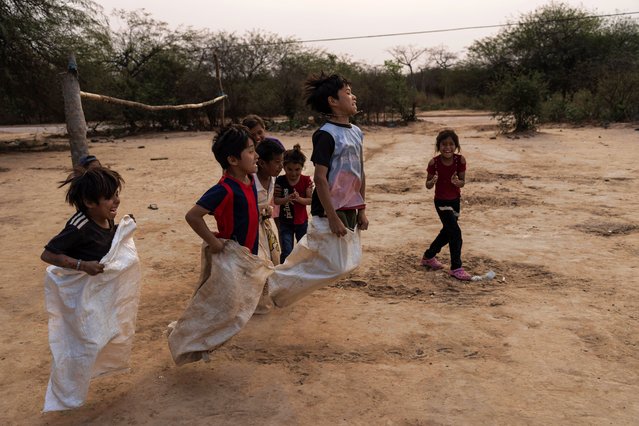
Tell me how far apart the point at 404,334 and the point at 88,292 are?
1875 millimetres

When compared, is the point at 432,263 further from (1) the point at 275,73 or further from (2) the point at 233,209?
(1) the point at 275,73

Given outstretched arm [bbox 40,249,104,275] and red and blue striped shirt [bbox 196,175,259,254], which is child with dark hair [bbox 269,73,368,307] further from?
outstretched arm [bbox 40,249,104,275]

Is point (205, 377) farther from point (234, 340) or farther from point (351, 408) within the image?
point (351, 408)

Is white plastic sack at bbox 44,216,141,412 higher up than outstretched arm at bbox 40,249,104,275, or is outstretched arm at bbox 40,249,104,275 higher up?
outstretched arm at bbox 40,249,104,275

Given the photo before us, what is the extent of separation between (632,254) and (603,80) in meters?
15.0

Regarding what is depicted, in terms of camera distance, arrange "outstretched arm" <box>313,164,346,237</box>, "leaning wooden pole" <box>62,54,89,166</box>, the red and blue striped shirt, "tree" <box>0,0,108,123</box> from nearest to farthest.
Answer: the red and blue striped shirt → "outstretched arm" <box>313,164,346,237</box> → "leaning wooden pole" <box>62,54,89,166</box> → "tree" <box>0,0,108,123</box>

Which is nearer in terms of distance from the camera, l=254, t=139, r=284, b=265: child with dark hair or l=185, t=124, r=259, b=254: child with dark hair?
l=185, t=124, r=259, b=254: child with dark hair

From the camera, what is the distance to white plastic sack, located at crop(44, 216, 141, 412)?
2514mm

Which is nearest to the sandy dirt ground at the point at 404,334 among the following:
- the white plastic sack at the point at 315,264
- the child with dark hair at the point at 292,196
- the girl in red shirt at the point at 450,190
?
the girl in red shirt at the point at 450,190

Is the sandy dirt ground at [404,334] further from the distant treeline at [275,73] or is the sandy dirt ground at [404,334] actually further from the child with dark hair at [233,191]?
the distant treeline at [275,73]

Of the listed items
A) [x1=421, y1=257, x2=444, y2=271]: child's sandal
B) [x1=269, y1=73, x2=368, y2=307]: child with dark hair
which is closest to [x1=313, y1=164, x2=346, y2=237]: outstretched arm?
[x1=269, y1=73, x2=368, y2=307]: child with dark hair

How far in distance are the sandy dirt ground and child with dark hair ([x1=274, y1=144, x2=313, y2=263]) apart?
517 mm

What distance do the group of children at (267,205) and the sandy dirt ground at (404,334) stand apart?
21.2 inches

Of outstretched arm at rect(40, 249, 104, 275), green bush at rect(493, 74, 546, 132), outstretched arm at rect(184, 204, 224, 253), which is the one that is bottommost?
outstretched arm at rect(40, 249, 104, 275)
